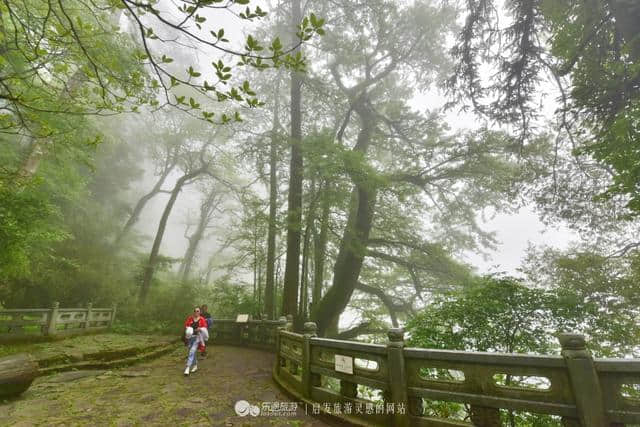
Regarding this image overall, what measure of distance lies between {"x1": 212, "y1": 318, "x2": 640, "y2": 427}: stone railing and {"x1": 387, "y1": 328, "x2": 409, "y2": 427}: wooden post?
0.04ft

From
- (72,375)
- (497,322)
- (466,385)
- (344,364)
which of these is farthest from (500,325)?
(72,375)

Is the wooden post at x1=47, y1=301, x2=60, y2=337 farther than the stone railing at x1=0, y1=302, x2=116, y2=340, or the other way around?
the wooden post at x1=47, y1=301, x2=60, y2=337

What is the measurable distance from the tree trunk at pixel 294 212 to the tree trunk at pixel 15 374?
21.0ft

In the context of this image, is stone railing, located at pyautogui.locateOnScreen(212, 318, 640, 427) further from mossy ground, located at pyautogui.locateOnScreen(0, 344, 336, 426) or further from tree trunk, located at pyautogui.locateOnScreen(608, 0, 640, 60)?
tree trunk, located at pyautogui.locateOnScreen(608, 0, 640, 60)

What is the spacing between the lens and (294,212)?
1005 cm

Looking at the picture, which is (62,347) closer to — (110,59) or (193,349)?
(193,349)

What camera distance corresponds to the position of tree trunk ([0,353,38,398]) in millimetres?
4938

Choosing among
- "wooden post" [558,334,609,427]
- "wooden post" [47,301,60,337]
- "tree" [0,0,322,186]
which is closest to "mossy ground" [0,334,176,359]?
"wooden post" [47,301,60,337]

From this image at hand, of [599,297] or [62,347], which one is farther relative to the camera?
[62,347]

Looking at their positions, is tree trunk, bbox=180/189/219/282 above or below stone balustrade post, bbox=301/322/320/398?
above

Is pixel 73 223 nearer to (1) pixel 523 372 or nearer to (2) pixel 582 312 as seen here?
(1) pixel 523 372

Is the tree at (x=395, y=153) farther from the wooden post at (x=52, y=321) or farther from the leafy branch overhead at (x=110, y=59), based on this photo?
the wooden post at (x=52, y=321)

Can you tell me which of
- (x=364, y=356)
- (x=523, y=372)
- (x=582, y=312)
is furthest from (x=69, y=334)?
(x=582, y=312)

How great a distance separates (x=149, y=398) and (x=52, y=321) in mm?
7993
